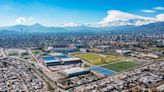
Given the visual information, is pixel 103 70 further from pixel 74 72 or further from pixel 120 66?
pixel 74 72

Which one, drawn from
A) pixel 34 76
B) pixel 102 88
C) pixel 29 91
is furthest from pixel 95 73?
pixel 29 91

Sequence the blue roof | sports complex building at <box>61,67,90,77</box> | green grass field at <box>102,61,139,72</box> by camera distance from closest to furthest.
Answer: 1. sports complex building at <box>61,67,90,77</box>
2. the blue roof
3. green grass field at <box>102,61,139,72</box>

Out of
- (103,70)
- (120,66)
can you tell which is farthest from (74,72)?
(120,66)

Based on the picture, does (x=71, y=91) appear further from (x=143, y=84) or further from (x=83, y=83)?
(x=143, y=84)

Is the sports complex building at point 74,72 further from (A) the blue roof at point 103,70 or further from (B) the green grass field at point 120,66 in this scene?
(B) the green grass field at point 120,66

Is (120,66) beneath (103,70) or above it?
above

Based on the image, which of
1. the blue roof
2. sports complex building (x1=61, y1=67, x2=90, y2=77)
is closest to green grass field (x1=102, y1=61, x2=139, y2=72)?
the blue roof

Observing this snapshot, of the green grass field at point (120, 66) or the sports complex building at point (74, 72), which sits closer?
the sports complex building at point (74, 72)

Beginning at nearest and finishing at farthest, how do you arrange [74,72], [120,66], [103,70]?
[74,72], [103,70], [120,66]

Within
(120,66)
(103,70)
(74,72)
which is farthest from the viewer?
(120,66)

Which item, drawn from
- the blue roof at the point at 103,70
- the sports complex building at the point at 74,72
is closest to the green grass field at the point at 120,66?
the blue roof at the point at 103,70

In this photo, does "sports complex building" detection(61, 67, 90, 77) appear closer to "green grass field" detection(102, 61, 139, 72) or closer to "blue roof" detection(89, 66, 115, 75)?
"blue roof" detection(89, 66, 115, 75)
